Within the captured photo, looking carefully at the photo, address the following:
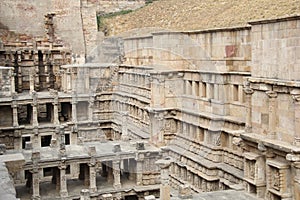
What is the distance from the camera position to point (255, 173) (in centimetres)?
1391

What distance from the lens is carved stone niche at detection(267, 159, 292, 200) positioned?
12.7m

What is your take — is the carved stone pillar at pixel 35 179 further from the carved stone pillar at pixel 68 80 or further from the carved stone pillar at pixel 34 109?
the carved stone pillar at pixel 68 80

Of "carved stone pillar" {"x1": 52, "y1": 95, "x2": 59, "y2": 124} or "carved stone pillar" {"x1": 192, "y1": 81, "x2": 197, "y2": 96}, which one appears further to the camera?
"carved stone pillar" {"x1": 52, "y1": 95, "x2": 59, "y2": 124}

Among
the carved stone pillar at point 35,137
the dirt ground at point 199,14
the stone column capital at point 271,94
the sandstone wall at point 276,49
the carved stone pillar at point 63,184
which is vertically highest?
the dirt ground at point 199,14

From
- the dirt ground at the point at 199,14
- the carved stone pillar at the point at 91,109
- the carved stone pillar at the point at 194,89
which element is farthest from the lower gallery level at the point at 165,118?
the dirt ground at the point at 199,14

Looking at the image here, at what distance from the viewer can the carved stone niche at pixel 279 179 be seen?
41.8 feet

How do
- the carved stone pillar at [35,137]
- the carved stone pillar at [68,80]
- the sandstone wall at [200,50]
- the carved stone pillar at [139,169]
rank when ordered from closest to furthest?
1. the sandstone wall at [200,50]
2. the carved stone pillar at [139,169]
3. the carved stone pillar at [35,137]
4. the carved stone pillar at [68,80]

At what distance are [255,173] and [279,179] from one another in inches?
43.2

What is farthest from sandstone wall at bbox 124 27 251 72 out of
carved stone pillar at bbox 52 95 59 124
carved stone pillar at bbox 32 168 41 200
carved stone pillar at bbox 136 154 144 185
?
carved stone pillar at bbox 32 168 41 200

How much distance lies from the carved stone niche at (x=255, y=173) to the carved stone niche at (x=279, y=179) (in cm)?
42

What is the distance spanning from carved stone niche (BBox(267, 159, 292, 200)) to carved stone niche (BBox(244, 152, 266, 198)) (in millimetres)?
425

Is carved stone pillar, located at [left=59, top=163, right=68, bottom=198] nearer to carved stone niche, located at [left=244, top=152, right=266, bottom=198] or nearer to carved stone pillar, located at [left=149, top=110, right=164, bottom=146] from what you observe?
carved stone pillar, located at [left=149, top=110, right=164, bottom=146]

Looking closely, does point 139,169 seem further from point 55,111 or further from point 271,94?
point 271,94

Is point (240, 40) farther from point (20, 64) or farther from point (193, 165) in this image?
point (20, 64)
